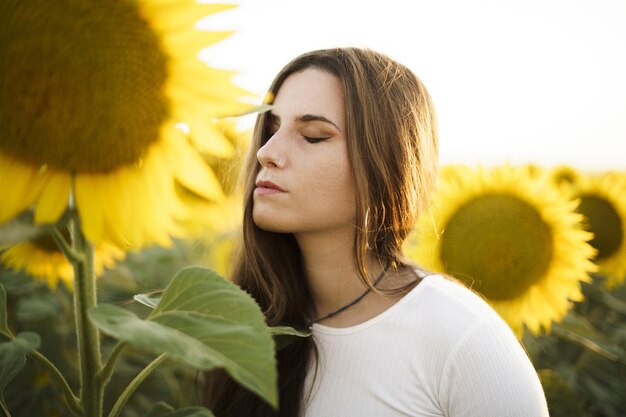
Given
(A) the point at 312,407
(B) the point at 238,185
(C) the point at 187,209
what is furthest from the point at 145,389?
(C) the point at 187,209

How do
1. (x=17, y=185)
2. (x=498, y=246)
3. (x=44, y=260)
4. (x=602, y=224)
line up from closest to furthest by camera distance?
(x=17, y=185) < (x=44, y=260) < (x=498, y=246) < (x=602, y=224)

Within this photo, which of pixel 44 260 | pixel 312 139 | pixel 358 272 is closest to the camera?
pixel 312 139

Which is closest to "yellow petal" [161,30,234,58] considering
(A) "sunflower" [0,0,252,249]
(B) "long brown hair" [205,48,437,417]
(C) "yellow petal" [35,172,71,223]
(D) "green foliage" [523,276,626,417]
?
(A) "sunflower" [0,0,252,249]

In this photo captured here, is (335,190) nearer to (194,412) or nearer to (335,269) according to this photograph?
(335,269)

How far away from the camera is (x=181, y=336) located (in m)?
0.76

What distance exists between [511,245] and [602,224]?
166 centimetres

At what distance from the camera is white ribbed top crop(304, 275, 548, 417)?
5.18 ft

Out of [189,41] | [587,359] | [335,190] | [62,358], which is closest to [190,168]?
[189,41]

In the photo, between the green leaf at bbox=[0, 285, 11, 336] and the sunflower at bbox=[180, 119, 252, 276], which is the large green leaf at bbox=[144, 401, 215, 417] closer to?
the green leaf at bbox=[0, 285, 11, 336]

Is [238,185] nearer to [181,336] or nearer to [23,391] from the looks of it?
[23,391]

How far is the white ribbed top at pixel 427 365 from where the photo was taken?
158 cm

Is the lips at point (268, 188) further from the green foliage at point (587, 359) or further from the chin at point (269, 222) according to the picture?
the green foliage at point (587, 359)

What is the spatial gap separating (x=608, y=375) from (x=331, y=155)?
9.09ft

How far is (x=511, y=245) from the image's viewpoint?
9.34 ft
